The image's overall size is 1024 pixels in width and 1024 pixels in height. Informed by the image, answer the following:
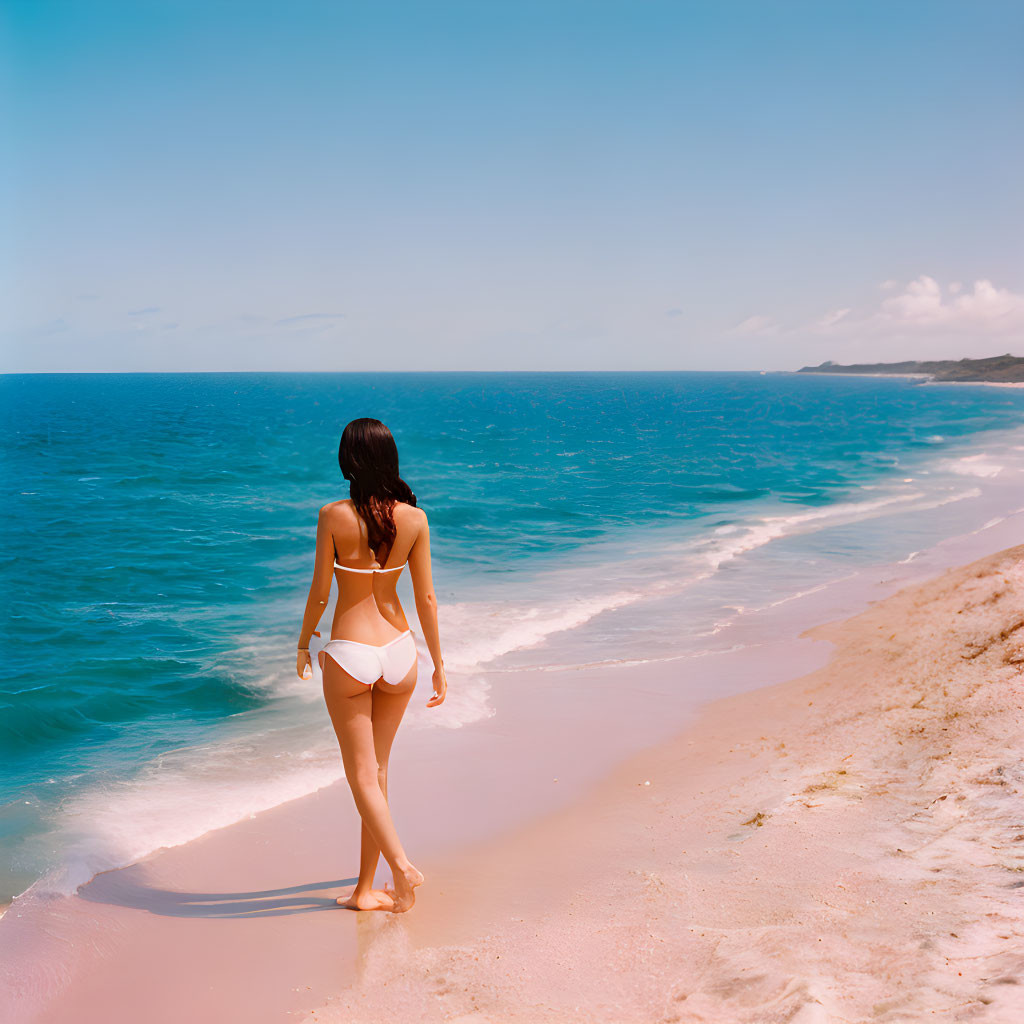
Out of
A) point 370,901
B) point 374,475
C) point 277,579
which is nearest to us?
point 374,475

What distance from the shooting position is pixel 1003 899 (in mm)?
3402

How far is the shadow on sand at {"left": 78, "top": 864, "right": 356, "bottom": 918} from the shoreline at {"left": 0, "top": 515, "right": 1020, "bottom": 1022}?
0.5 inches

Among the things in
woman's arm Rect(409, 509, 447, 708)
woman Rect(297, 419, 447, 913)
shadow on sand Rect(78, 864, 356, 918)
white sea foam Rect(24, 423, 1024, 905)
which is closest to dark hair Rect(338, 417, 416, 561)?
woman Rect(297, 419, 447, 913)

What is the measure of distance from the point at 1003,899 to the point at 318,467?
3293 cm

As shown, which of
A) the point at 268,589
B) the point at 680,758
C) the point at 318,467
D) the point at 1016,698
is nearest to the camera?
the point at 1016,698

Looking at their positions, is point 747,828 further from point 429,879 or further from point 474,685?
point 474,685

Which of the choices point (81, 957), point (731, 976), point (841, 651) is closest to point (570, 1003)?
point (731, 976)

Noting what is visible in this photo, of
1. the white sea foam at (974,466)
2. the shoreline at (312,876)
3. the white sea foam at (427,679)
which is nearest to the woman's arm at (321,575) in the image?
the shoreline at (312,876)

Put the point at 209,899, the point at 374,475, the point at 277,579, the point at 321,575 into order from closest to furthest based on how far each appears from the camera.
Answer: the point at 374,475, the point at 321,575, the point at 209,899, the point at 277,579

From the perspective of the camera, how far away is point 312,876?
195 inches

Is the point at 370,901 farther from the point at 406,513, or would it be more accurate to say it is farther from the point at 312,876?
the point at 406,513

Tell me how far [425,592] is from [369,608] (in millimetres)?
315

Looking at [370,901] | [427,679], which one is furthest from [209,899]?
[427,679]

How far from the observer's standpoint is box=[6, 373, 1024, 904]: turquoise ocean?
6914 mm
